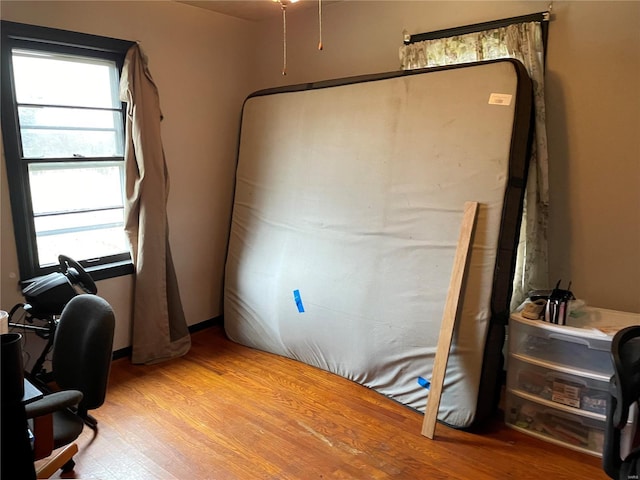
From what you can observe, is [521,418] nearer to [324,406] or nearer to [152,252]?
[324,406]

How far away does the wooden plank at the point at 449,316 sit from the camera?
7.39ft

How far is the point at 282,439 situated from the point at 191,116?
7.61 ft

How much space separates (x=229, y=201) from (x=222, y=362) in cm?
131

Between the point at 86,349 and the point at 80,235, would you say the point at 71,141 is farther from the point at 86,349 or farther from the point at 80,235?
the point at 86,349

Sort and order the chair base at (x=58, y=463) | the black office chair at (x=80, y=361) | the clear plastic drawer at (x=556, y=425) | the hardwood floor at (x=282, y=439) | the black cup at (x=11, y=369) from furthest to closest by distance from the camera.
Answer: the clear plastic drawer at (x=556, y=425)
the hardwood floor at (x=282, y=439)
the chair base at (x=58, y=463)
the black office chair at (x=80, y=361)
the black cup at (x=11, y=369)

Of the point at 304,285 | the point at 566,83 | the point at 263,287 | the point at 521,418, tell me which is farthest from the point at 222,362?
the point at 566,83

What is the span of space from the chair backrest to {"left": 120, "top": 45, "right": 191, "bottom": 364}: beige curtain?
1.16 metres

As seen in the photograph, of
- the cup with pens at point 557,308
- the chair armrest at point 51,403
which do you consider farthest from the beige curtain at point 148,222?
the cup with pens at point 557,308

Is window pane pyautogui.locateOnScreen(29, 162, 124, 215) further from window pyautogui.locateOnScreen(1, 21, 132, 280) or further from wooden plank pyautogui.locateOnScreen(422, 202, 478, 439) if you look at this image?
wooden plank pyautogui.locateOnScreen(422, 202, 478, 439)

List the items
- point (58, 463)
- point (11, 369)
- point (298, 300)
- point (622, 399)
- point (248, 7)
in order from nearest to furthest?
point (11, 369) → point (622, 399) → point (58, 463) → point (298, 300) → point (248, 7)

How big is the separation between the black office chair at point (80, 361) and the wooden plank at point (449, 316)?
4.98 ft

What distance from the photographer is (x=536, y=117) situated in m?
2.38

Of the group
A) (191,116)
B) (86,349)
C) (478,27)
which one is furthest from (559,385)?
(191,116)

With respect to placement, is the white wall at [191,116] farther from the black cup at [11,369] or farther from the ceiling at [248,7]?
the black cup at [11,369]
